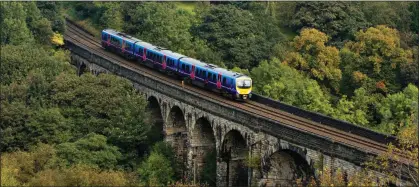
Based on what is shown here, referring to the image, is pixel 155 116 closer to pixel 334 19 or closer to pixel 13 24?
pixel 13 24

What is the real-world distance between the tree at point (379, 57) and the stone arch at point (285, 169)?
→ 25.7 metres

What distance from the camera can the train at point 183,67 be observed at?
178 ft

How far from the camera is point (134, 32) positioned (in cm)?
8512

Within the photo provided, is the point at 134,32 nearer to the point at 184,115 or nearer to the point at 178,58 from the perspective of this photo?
the point at 178,58

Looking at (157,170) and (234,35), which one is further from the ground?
(234,35)

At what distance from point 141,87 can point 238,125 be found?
1521cm

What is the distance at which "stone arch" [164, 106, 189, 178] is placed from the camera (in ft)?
183

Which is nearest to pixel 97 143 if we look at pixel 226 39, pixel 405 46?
pixel 226 39

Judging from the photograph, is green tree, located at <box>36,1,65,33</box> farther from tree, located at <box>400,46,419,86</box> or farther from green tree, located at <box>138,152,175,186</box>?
tree, located at <box>400,46,419,86</box>

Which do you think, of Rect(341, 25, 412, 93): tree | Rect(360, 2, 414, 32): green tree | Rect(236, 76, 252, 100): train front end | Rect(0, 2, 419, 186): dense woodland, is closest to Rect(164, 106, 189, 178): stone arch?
Rect(0, 2, 419, 186): dense woodland

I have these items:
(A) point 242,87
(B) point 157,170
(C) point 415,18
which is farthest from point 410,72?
(B) point 157,170

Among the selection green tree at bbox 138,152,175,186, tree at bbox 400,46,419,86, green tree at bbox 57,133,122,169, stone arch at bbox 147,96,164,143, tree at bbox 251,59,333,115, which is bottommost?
green tree at bbox 138,152,175,186

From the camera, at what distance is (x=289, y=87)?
63.9m

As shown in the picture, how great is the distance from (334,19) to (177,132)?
29.0 metres
